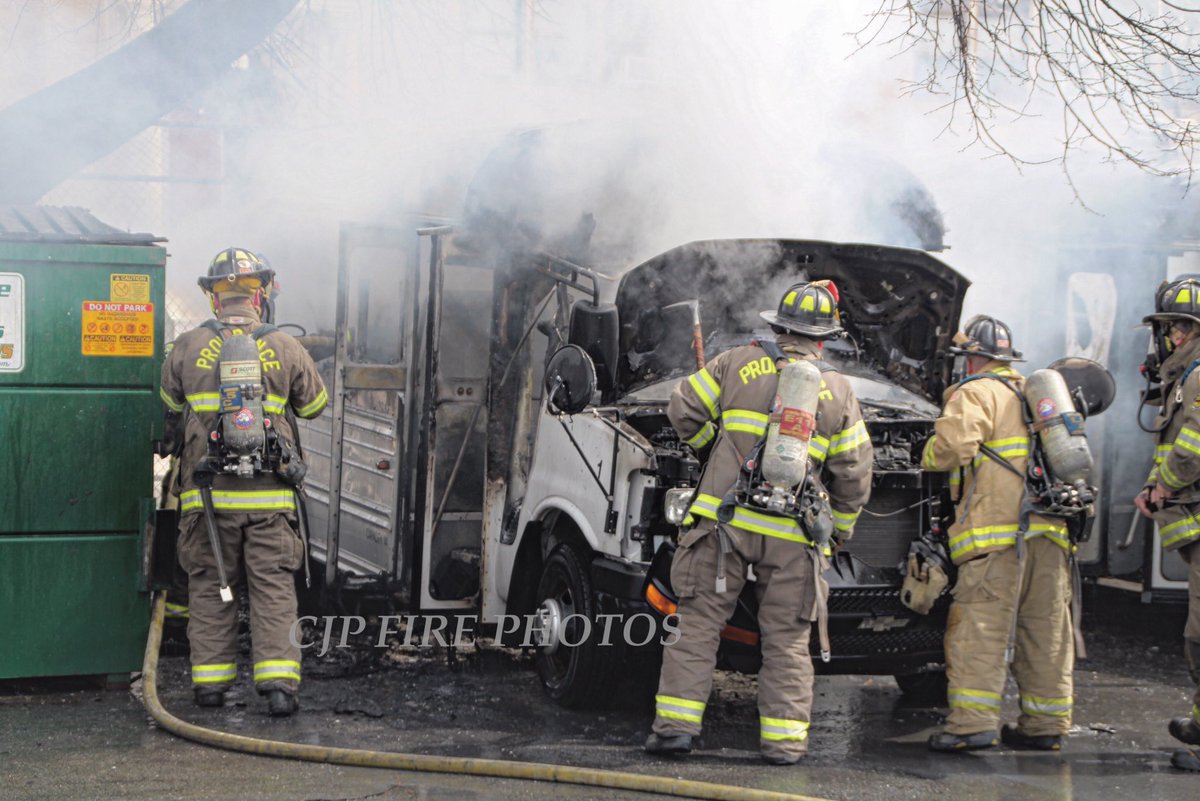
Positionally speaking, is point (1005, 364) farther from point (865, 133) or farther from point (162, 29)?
point (162, 29)

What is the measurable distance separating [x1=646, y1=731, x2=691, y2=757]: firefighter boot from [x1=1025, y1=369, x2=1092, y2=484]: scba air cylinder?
6.27 feet

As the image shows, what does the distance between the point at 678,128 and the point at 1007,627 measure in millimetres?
3173

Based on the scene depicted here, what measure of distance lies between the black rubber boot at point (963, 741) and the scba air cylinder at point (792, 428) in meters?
1.40

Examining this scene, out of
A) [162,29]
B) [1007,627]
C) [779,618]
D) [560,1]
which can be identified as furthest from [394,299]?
[560,1]

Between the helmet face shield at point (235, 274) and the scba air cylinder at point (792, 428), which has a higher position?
the helmet face shield at point (235, 274)

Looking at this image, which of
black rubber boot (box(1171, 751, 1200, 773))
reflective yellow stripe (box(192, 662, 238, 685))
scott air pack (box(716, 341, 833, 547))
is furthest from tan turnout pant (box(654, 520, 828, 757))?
reflective yellow stripe (box(192, 662, 238, 685))

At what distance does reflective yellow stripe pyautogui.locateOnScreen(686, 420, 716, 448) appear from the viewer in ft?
17.4

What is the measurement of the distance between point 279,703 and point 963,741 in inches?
116

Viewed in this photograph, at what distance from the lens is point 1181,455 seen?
5363mm

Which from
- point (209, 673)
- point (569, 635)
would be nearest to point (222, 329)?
point (209, 673)

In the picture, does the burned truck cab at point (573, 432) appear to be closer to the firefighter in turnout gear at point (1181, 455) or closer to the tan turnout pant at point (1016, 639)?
the tan turnout pant at point (1016, 639)

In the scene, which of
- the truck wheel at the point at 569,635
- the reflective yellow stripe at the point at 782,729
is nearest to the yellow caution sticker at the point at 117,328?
the truck wheel at the point at 569,635

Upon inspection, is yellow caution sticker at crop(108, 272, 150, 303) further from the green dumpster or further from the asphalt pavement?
the asphalt pavement

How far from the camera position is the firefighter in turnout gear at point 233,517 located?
5.68 metres
